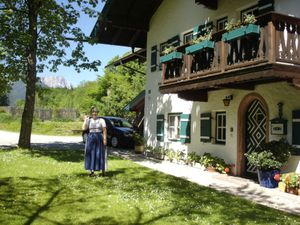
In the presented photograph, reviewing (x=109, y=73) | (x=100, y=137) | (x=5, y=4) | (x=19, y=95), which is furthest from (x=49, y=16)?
(x=19, y=95)

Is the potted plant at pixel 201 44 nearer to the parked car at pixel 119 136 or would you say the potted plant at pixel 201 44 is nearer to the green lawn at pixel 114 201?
the green lawn at pixel 114 201

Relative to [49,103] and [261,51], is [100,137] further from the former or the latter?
[49,103]

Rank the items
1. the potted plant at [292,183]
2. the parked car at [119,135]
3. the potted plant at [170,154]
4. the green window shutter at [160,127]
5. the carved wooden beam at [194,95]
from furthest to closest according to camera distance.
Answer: the parked car at [119,135] → the green window shutter at [160,127] → the potted plant at [170,154] → the carved wooden beam at [194,95] → the potted plant at [292,183]

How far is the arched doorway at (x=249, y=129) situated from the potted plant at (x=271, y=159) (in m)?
1.66

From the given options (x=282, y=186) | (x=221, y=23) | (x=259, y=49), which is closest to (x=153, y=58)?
(x=221, y=23)

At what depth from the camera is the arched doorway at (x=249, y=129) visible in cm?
1257

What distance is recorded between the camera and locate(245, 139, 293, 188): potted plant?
10.5 metres

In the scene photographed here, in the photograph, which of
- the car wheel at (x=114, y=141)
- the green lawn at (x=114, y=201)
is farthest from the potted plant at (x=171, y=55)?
the car wheel at (x=114, y=141)

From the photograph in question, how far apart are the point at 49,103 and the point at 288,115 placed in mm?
55132

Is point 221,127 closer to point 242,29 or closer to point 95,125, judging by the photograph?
point 95,125

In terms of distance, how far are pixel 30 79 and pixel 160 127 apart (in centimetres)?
621

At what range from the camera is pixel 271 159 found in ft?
34.7

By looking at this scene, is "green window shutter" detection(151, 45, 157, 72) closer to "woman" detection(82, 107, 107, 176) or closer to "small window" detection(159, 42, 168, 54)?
"small window" detection(159, 42, 168, 54)

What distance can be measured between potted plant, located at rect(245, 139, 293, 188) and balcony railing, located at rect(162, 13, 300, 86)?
242cm
